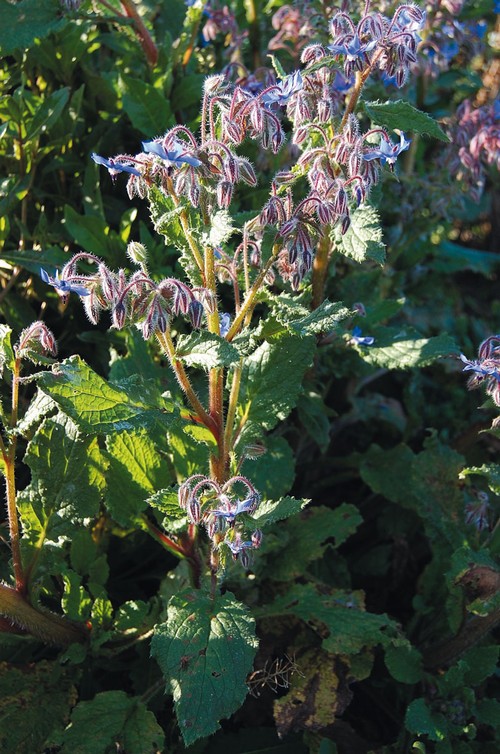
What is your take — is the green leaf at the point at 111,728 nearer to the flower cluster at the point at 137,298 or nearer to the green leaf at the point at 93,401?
the green leaf at the point at 93,401

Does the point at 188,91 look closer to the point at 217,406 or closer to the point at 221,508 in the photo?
the point at 217,406

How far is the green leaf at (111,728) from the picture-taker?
181 cm

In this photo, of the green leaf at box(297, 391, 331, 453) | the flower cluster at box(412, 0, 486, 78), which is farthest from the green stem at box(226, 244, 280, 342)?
the flower cluster at box(412, 0, 486, 78)

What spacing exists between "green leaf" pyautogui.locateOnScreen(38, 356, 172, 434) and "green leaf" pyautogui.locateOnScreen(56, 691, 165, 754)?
0.76m

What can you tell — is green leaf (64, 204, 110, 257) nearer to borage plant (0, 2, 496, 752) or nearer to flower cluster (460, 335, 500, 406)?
borage plant (0, 2, 496, 752)

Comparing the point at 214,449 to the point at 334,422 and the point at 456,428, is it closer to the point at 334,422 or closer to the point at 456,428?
the point at 334,422

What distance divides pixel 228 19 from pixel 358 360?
3.99ft

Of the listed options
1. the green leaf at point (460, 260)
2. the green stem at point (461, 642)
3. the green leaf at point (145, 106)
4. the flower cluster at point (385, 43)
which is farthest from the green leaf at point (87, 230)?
the green stem at point (461, 642)

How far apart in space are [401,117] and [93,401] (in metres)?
0.92

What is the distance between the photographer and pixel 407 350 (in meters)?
2.05

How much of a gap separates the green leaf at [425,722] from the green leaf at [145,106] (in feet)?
5.76

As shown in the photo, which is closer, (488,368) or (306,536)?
(488,368)

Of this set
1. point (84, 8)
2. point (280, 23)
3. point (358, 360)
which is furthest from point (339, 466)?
point (84, 8)

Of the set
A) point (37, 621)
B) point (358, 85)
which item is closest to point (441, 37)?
point (358, 85)
